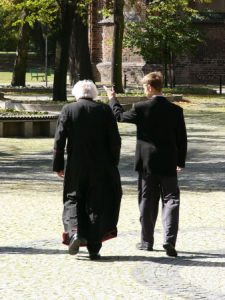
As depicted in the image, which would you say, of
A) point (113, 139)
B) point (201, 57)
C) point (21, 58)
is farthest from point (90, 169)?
point (201, 57)

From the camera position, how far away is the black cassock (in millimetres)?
10602

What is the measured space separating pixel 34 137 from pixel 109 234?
52.0 ft

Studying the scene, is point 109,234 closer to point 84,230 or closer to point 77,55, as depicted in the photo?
point 84,230

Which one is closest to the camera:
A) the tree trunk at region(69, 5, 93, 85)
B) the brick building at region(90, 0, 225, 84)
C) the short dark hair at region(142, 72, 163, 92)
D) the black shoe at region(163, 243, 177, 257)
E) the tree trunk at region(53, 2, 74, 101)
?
the black shoe at region(163, 243, 177, 257)

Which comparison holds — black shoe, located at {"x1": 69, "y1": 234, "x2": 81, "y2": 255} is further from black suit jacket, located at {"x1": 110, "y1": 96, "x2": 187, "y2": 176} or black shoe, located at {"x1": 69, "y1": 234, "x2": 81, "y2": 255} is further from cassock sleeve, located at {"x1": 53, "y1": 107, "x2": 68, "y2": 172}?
black suit jacket, located at {"x1": 110, "y1": 96, "x2": 187, "y2": 176}

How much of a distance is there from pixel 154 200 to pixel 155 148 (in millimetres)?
499

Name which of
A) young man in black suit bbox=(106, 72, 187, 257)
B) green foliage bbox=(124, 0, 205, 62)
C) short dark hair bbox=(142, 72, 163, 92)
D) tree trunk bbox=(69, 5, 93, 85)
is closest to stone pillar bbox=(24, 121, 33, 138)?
young man in black suit bbox=(106, 72, 187, 257)

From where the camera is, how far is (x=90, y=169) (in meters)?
10.6

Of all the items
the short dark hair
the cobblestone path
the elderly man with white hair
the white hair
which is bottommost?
the cobblestone path

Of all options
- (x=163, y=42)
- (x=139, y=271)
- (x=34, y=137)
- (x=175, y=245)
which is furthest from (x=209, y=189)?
(x=163, y=42)

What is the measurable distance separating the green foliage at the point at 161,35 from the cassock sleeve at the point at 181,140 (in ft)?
129

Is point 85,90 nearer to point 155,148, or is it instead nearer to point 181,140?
point 155,148

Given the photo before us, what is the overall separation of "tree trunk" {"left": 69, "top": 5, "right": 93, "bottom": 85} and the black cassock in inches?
1420

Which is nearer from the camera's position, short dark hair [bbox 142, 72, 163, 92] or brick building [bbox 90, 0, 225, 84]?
short dark hair [bbox 142, 72, 163, 92]
